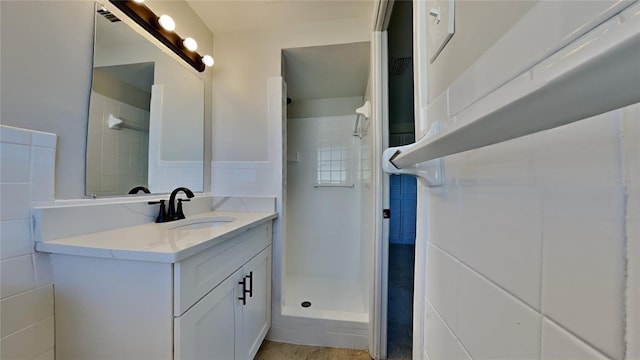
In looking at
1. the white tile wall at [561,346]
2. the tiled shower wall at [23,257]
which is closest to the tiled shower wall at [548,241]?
the white tile wall at [561,346]

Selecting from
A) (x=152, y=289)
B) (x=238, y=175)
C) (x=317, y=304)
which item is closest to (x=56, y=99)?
(x=152, y=289)

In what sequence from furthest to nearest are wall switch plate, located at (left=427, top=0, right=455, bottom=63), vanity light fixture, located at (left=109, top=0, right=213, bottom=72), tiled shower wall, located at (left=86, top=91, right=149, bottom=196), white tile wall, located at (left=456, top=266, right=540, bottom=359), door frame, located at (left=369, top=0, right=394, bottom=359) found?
door frame, located at (left=369, top=0, right=394, bottom=359) → vanity light fixture, located at (left=109, top=0, right=213, bottom=72) → tiled shower wall, located at (left=86, top=91, right=149, bottom=196) → wall switch plate, located at (left=427, top=0, right=455, bottom=63) → white tile wall, located at (left=456, top=266, right=540, bottom=359)

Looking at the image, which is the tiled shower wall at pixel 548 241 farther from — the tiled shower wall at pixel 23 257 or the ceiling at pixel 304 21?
the ceiling at pixel 304 21

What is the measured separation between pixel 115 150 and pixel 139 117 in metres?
0.22

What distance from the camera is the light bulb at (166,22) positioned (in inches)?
48.5

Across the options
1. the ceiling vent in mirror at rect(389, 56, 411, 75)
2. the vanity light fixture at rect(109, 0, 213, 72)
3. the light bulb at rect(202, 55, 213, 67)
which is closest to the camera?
the vanity light fixture at rect(109, 0, 213, 72)

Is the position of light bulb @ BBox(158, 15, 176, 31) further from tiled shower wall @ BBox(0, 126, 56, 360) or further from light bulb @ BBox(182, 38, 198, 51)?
tiled shower wall @ BBox(0, 126, 56, 360)

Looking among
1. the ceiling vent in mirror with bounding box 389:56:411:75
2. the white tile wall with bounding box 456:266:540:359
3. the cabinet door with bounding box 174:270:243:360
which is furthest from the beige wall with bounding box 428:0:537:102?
the ceiling vent in mirror with bounding box 389:56:411:75

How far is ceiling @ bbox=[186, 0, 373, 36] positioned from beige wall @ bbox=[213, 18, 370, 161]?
0.16 feet

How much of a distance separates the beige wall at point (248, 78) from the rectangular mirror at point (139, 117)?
0.16 metres

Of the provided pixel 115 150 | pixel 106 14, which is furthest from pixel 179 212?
pixel 106 14

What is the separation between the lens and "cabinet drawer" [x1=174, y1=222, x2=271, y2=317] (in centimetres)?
72

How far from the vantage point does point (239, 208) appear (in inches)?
65.1

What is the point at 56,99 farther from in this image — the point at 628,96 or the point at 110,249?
the point at 628,96
